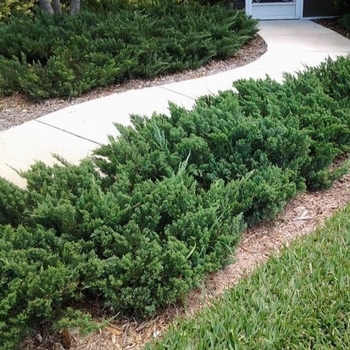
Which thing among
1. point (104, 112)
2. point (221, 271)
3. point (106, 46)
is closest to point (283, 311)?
point (221, 271)

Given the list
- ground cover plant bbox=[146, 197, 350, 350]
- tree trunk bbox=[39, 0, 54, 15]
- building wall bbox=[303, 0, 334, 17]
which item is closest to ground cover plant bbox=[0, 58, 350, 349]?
ground cover plant bbox=[146, 197, 350, 350]

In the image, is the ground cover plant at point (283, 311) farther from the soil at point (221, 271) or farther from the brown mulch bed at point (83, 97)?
the brown mulch bed at point (83, 97)

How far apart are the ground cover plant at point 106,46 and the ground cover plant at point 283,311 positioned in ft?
10.3

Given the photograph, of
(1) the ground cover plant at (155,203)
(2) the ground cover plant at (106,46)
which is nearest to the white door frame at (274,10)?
(2) the ground cover plant at (106,46)

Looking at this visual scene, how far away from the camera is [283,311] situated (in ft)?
7.77

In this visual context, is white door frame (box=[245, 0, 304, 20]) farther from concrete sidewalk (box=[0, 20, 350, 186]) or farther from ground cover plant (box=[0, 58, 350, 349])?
ground cover plant (box=[0, 58, 350, 349])


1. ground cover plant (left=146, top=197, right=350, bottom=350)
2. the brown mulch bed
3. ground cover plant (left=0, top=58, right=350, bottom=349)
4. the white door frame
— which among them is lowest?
the white door frame

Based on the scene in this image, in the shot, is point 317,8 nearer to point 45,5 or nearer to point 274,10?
point 274,10

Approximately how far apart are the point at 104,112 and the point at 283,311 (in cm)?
294

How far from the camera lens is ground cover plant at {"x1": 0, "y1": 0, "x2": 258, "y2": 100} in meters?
5.16

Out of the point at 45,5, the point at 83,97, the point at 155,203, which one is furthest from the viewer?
the point at 45,5

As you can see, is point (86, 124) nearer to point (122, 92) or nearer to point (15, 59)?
point (122, 92)

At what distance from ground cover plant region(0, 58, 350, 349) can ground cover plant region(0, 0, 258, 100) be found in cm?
165

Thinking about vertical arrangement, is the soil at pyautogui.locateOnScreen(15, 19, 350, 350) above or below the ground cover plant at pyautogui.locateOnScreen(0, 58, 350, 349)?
below
